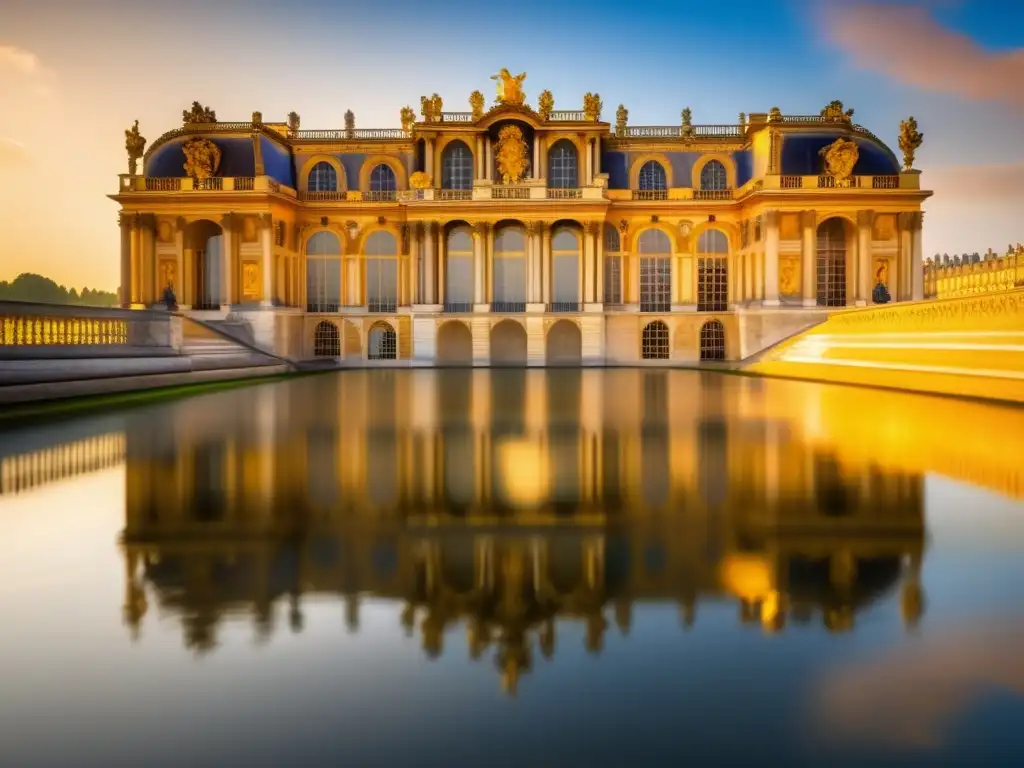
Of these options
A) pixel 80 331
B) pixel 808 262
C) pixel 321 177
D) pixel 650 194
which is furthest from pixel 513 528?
pixel 321 177

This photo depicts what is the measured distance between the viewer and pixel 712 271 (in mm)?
52219

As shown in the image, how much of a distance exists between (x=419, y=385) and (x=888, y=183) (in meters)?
33.9

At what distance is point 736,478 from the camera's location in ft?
30.9

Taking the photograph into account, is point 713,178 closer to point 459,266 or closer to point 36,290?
point 459,266

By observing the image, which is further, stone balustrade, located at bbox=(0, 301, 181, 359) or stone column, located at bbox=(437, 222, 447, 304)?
stone column, located at bbox=(437, 222, 447, 304)

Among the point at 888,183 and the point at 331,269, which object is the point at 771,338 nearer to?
the point at 888,183

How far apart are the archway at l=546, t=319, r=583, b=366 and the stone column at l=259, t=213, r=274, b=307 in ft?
59.0

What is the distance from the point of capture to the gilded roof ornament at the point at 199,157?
48312 millimetres

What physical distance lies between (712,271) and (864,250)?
9.31m

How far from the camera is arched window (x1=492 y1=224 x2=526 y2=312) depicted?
168ft

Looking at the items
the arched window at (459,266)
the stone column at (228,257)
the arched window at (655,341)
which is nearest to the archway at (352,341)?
the arched window at (459,266)

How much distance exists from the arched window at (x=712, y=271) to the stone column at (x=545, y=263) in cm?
1026

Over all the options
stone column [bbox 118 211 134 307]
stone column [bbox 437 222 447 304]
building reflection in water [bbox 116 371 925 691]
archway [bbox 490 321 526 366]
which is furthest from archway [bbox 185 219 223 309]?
building reflection in water [bbox 116 371 925 691]

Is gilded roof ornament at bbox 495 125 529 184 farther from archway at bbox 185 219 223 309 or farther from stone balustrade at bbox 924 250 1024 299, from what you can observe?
stone balustrade at bbox 924 250 1024 299
